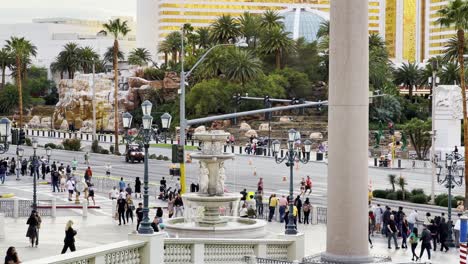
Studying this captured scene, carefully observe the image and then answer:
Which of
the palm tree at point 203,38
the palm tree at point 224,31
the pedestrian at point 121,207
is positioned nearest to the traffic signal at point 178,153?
the pedestrian at point 121,207

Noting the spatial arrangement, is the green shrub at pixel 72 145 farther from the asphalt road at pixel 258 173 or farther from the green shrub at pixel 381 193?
the green shrub at pixel 381 193

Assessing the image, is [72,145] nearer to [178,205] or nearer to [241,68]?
[241,68]

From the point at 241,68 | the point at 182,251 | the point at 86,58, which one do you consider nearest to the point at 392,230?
the point at 182,251

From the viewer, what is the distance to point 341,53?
809 inches

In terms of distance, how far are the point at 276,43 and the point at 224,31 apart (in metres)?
6.94

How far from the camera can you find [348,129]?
2050cm

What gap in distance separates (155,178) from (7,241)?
30906 millimetres

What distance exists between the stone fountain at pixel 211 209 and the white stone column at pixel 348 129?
1078 cm

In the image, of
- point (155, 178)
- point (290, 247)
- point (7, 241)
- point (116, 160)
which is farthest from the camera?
point (116, 160)

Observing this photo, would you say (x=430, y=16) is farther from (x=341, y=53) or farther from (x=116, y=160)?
(x=341, y=53)

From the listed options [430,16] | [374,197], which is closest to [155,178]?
[374,197]

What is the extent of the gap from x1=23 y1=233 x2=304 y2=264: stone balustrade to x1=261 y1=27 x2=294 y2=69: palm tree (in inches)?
3727

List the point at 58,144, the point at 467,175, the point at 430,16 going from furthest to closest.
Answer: the point at 430,16 < the point at 58,144 < the point at 467,175

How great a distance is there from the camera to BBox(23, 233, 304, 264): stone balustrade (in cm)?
2019
